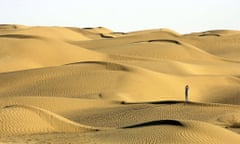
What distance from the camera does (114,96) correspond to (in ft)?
72.2

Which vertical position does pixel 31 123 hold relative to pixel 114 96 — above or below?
below

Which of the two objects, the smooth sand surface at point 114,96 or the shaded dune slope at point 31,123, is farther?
the shaded dune slope at point 31,123

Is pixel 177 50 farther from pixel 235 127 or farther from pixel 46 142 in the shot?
pixel 46 142

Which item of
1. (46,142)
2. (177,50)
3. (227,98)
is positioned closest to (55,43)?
(177,50)

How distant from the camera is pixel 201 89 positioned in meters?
27.1

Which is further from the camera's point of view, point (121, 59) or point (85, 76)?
point (121, 59)

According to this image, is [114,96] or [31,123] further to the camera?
[114,96]

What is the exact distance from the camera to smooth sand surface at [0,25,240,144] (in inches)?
492

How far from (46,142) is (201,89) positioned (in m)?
16.2

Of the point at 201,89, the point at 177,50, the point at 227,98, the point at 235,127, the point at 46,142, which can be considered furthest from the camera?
the point at 177,50

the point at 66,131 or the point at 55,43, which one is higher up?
the point at 55,43

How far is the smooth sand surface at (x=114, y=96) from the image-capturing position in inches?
492

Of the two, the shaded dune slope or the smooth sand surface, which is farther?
the shaded dune slope

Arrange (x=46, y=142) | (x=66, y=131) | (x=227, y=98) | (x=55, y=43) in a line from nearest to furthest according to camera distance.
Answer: (x=46, y=142), (x=66, y=131), (x=227, y=98), (x=55, y=43)
